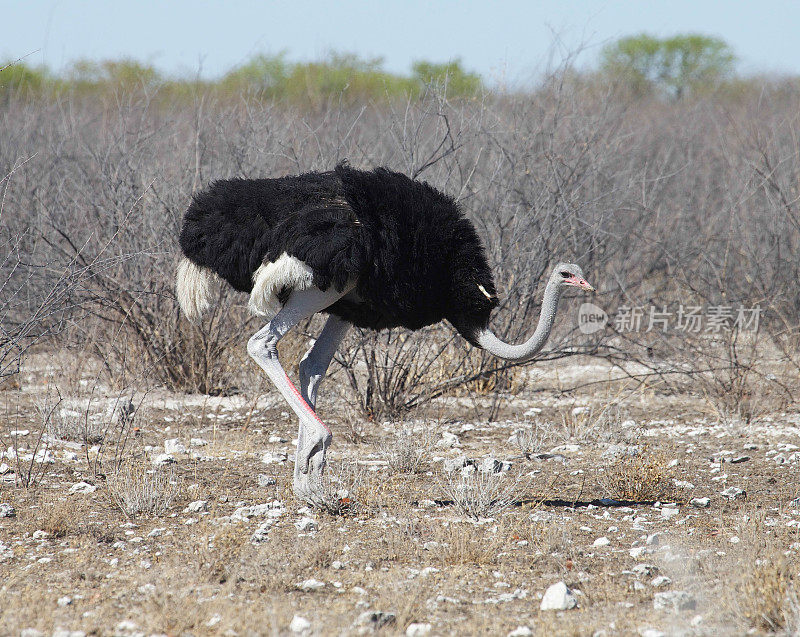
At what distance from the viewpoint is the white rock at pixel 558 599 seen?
12.2 ft

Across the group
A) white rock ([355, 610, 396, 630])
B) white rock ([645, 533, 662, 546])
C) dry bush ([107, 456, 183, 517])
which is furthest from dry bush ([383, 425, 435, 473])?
white rock ([355, 610, 396, 630])

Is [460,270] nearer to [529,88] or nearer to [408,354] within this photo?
[408,354]

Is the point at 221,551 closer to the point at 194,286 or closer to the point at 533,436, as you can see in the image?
the point at 194,286

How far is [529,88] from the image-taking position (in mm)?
8625

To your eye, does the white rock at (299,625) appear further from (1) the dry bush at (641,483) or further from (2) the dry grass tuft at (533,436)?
(2) the dry grass tuft at (533,436)

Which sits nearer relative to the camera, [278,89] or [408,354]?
[408,354]

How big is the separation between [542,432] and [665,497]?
6.28 feet

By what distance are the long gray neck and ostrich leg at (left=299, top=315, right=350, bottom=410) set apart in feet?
2.64

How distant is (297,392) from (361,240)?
83 cm

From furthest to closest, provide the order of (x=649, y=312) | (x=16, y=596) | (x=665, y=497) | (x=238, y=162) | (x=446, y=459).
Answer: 1. (x=649, y=312)
2. (x=238, y=162)
3. (x=446, y=459)
4. (x=665, y=497)
5. (x=16, y=596)

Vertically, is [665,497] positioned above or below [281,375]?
below

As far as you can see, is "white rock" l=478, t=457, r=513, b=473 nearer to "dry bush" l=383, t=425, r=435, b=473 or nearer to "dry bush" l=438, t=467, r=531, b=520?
"dry bush" l=438, t=467, r=531, b=520

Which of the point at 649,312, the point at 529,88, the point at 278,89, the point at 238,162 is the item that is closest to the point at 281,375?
the point at 238,162

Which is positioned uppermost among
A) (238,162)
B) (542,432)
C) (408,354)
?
(238,162)
